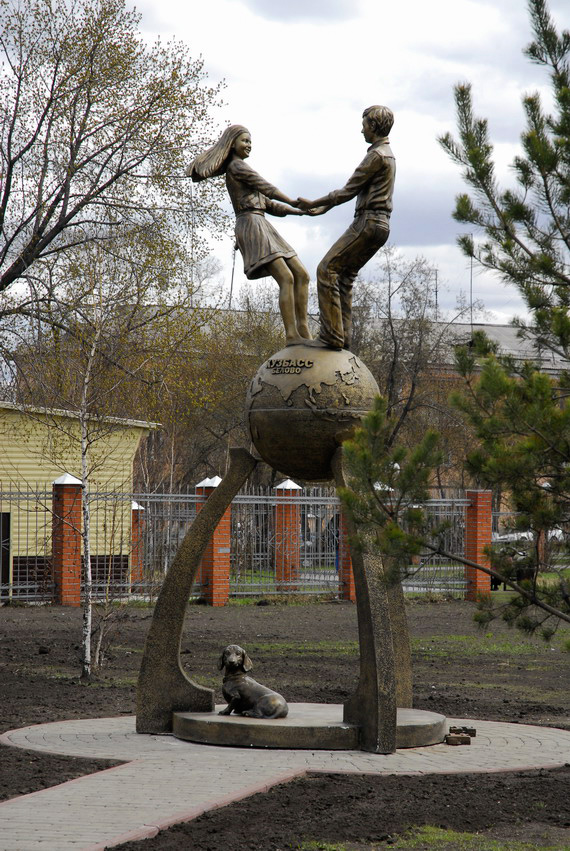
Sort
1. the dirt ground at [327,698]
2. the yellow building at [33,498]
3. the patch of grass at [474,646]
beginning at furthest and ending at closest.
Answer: the yellow building at [33,498]
the patch of grass at [474,646]
the dirt ground at [327,698]

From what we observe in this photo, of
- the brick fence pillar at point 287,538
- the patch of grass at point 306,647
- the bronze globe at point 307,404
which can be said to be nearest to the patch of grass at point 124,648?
the patch of grass at point 306,647

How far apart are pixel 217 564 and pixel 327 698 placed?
1154cm

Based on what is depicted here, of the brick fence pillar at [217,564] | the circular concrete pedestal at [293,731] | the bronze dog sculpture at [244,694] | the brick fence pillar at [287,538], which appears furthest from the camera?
the brick fence pillar at [287,538]

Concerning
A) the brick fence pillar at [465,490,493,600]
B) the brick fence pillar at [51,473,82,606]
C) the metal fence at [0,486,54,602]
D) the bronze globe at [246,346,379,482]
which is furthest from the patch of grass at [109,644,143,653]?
the brick fence pillar at [465,490,493,600]

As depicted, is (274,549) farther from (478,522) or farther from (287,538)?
(478,522)

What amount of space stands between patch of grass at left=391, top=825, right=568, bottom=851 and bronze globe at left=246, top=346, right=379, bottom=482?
305 cm

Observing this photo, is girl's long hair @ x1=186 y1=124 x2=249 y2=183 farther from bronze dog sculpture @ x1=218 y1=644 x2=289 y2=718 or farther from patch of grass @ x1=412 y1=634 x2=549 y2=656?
patch of grass @ x1=412 y1=634 x2=549 y2=656

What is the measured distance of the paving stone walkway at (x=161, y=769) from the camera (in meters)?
5.41

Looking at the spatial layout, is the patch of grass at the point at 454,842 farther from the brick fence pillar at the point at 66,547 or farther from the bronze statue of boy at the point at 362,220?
the brick fence pillar at the point at 66,547

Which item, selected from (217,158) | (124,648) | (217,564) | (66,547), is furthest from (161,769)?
(217,564)

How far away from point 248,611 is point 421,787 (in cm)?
1393

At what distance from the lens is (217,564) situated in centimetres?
2139

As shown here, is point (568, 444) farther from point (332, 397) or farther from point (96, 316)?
point (96, 316)

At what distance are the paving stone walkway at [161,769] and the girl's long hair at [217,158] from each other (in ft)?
13.8
